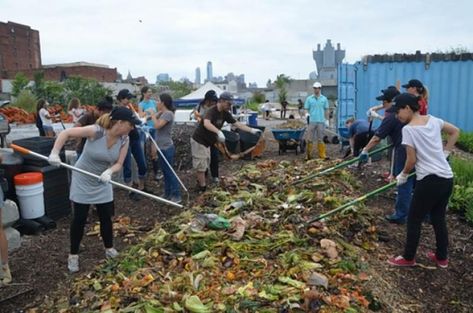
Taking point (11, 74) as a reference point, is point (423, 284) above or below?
below

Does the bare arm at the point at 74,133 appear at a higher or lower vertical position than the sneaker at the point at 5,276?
higher

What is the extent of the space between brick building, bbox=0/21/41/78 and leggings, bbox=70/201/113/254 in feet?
135

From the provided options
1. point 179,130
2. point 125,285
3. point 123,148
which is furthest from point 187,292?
point 179,130

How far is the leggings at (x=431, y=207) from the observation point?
3971 mm

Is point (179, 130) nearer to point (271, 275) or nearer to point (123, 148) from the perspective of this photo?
point (123, 148)

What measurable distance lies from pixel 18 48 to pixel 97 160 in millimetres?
46467

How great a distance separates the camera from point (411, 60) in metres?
11.8

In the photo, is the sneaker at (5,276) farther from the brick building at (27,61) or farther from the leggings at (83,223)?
the brick building at (27,61)

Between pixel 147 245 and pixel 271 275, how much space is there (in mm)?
1488

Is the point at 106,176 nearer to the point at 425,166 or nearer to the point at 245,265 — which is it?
the point at 245,265

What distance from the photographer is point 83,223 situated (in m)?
4.30

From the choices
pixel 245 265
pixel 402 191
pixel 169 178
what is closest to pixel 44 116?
pixel 169 178

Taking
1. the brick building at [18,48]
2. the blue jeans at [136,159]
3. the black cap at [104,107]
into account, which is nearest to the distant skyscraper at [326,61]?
the blue jeans at [136,159]

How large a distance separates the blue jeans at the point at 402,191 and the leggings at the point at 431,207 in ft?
3.65
